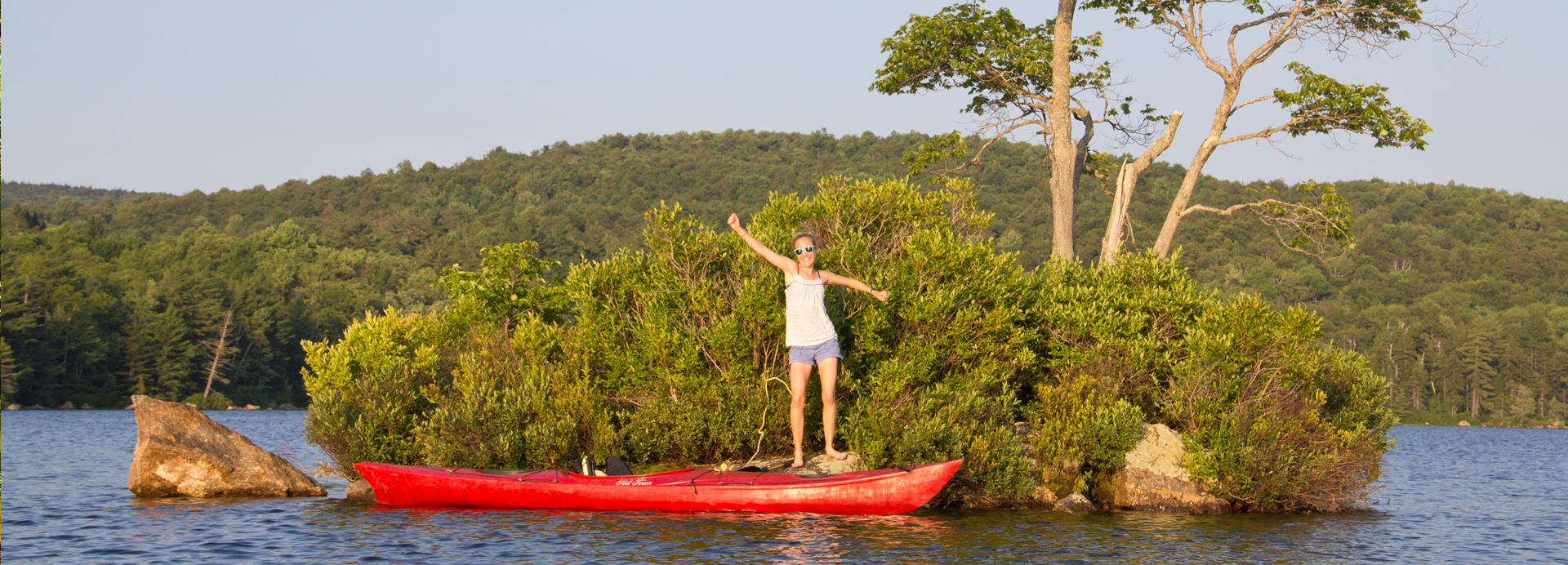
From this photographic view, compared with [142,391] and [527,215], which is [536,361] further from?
[527,215]

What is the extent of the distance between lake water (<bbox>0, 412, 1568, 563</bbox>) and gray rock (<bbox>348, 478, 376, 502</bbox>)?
16.2 inches

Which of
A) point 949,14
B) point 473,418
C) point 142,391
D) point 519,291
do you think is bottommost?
point 142,391

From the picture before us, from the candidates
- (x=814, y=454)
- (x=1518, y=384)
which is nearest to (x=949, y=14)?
(x=814, y=454)

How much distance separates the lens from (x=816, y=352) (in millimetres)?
13930

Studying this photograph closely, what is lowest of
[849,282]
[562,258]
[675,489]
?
[675,489]

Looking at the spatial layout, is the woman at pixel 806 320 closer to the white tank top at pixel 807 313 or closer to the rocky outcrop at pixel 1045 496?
the white tank top at pixel 807 313

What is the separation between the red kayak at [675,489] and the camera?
14625 millimetres

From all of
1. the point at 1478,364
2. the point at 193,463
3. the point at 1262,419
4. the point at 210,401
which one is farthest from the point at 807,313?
the point at 1478,364

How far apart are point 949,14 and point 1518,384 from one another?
9365 centimetres

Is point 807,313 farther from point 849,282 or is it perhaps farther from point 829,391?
point 829,391

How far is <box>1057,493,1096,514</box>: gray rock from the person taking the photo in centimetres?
1711

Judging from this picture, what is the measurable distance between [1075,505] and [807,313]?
628cm

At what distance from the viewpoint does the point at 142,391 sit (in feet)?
242

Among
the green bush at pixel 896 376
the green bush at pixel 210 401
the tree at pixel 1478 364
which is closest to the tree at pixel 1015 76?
the green bush at pixel 896 376
